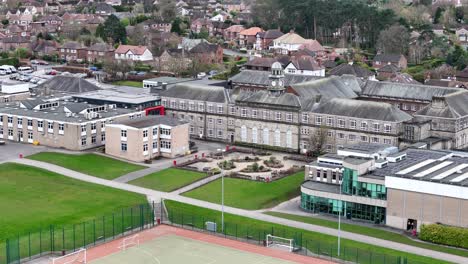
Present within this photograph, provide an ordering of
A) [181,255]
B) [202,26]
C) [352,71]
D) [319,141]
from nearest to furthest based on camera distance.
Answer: [181,255] < [319,141] < [352,71] < [202,26]

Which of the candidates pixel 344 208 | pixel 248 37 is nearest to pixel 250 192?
pixel 344 208

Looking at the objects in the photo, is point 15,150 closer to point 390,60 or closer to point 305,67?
point 305,67

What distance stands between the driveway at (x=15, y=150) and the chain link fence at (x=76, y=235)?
61.1 feet

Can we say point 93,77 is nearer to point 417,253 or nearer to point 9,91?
point 9,91

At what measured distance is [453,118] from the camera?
68438mm

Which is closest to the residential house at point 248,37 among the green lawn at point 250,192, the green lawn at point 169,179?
the green lawn at point 169,179

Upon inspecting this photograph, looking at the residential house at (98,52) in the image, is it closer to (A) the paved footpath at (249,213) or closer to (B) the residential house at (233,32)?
(B) the residential house at (233,32)

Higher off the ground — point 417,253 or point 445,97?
point 445,97

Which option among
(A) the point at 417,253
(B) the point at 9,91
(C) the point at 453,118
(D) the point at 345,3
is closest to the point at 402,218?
(A) the point at 417,253

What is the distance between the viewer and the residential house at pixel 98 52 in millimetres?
124425

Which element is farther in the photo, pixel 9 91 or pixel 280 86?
pixel 9 91

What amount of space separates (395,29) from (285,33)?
24.6 meters

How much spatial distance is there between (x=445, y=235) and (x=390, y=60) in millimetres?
69847

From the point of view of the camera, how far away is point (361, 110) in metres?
70.1
